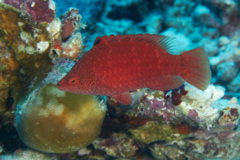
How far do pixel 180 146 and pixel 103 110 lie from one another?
249 cm

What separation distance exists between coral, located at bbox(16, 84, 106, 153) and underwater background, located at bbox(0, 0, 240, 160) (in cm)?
2

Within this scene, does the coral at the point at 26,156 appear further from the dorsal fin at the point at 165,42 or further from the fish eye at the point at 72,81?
the dorsal fin at the point at 165,42

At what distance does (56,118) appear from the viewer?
270 centimetres

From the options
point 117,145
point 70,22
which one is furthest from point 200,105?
point 70,22

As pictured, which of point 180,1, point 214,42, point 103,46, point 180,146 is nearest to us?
point 103,46

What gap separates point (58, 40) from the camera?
325 centimetres

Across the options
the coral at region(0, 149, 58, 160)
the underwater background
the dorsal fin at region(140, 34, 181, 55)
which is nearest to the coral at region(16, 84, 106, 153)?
the underwater background

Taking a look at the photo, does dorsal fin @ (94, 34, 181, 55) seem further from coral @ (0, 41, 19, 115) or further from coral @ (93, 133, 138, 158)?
coral @ (93, 133, 138, 158)

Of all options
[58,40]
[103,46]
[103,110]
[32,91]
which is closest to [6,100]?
[32,91]

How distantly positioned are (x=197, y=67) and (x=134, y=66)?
966mm

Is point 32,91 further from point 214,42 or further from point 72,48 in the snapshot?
point 214,42

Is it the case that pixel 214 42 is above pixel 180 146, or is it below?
above

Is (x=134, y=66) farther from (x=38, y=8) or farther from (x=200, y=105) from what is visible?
(x=38, y=8)

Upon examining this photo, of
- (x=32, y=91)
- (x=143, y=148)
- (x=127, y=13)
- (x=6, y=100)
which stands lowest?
(x=143, y=148)
